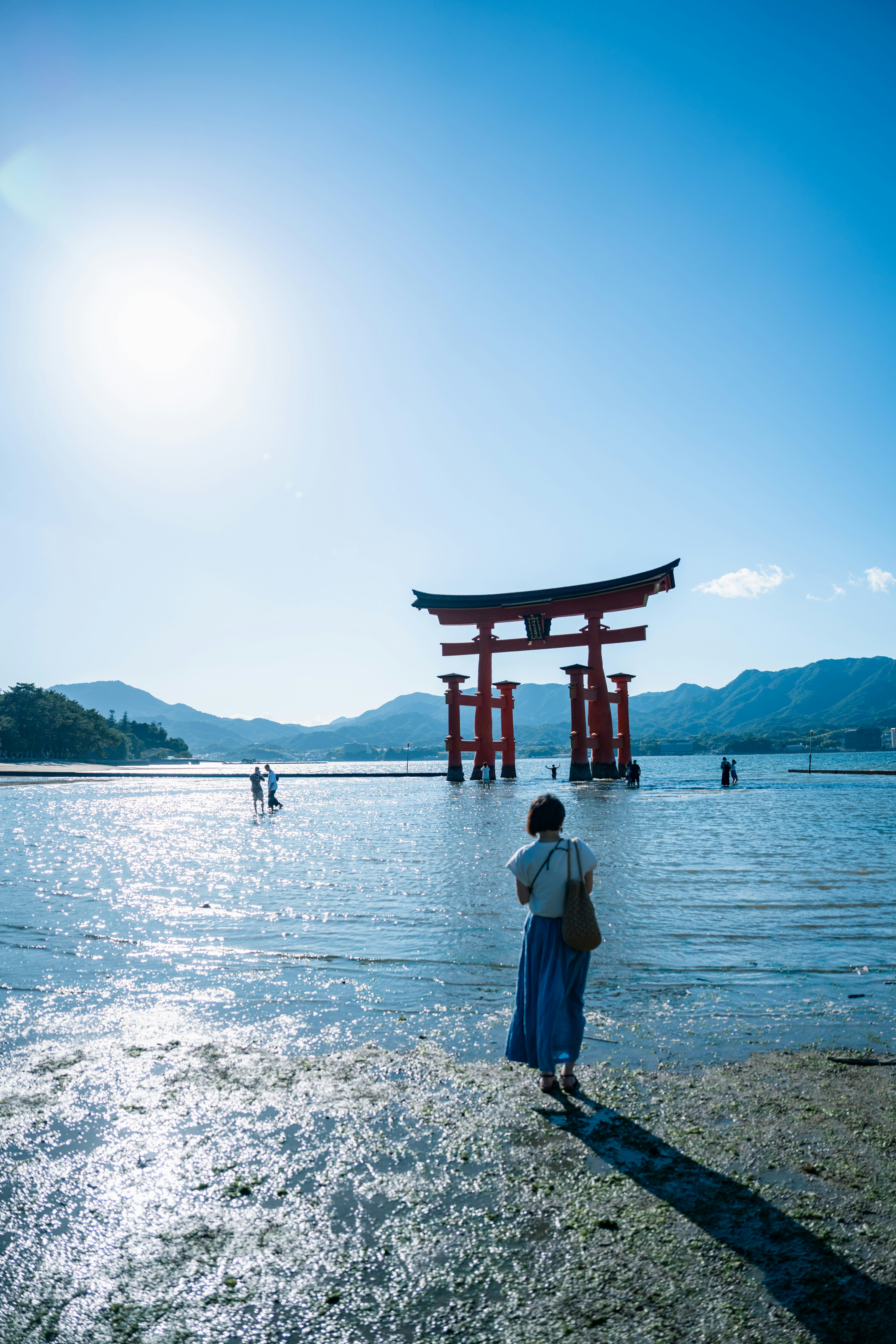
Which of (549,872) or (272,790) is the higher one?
(549,872)

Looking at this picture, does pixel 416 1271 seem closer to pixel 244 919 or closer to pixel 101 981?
pixel 101 981

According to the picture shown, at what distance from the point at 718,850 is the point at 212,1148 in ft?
42.6

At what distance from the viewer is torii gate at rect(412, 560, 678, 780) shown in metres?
42.4

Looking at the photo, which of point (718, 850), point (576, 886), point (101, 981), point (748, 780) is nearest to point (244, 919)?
point (101, 981)

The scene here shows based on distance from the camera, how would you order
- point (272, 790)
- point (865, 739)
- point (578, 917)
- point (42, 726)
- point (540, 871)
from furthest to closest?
point (865, 739) → point (42, 726) → point (272, 790) → point (540, 871) → point (578, 917)

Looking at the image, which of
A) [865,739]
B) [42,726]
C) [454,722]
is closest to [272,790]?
[454,722]

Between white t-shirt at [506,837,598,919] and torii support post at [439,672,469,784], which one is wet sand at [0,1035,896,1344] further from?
torii support post at [439,672,469,784]

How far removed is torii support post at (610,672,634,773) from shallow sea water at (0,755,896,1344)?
33.7 meters

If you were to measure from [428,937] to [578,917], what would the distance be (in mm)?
4183

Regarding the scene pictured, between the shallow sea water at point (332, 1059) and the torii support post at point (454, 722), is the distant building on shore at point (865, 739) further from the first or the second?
the shallow sea water at point (332, 1059)

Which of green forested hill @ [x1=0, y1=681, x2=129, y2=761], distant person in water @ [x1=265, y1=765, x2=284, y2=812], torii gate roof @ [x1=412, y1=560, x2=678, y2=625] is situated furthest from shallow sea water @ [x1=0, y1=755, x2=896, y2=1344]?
green forested hill @ [x1=0, y1=681, x2=129, y2=761]

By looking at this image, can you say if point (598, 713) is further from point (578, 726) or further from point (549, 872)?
point (549, 872)

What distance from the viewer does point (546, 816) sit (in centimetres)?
399

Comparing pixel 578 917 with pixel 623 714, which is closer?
pixel 578 917
